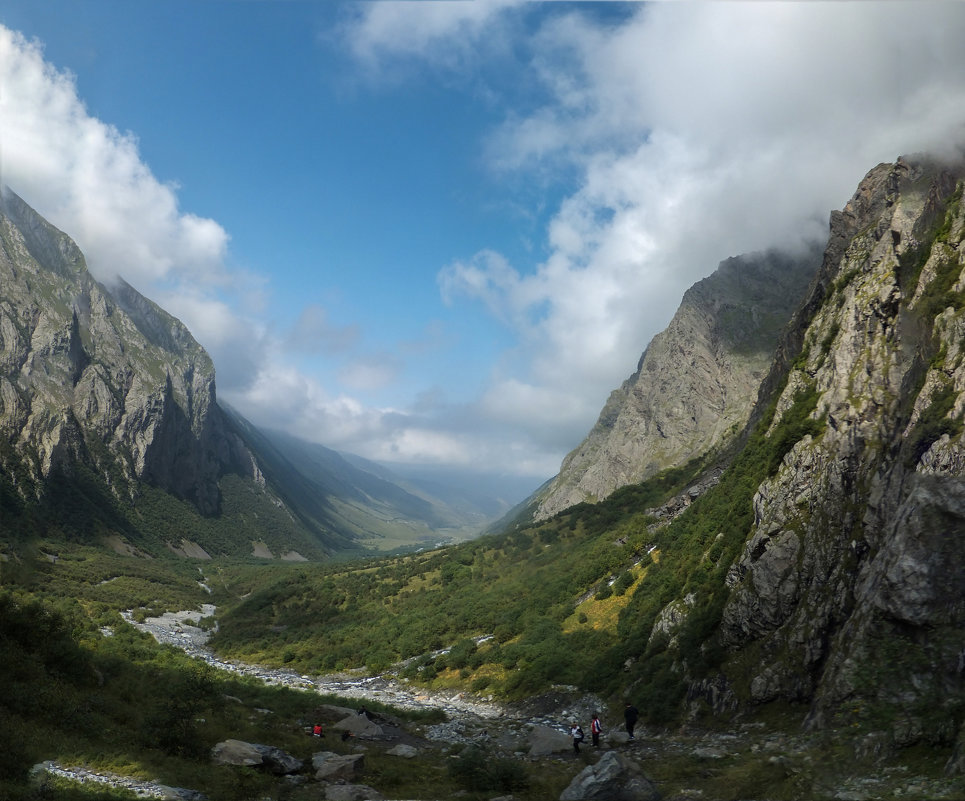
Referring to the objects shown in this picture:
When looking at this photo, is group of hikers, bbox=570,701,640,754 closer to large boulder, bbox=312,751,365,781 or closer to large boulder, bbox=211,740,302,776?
large boulder, bbox=312,751,365,781

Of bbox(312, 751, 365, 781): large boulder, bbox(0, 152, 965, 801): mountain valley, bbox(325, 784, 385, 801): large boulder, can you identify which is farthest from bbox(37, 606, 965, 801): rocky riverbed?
bbox(312, 751, 365, 781): large boulder

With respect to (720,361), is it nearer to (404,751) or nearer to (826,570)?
(826,570)

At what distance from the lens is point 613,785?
19.5m

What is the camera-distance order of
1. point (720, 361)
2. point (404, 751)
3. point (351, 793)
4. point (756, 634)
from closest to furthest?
point (351, 793), point (404, 751), point (756, 634), point (720, 361)

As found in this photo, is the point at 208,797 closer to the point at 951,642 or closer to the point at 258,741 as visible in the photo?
the point at 258,741

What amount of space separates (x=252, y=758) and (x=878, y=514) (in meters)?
31.1

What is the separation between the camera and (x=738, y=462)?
178ft

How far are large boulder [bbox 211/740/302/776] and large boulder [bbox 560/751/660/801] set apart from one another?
39.2ft

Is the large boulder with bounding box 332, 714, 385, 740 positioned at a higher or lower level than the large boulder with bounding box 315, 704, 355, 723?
higher

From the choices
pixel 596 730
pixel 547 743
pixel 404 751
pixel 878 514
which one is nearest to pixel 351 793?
pixel 404 751

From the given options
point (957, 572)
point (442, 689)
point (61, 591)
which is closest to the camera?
point (957, 572)

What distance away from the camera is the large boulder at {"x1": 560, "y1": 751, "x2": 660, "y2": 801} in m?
19.1

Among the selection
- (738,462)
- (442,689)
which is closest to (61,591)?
(442,689)

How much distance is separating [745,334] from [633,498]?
11066 cm
